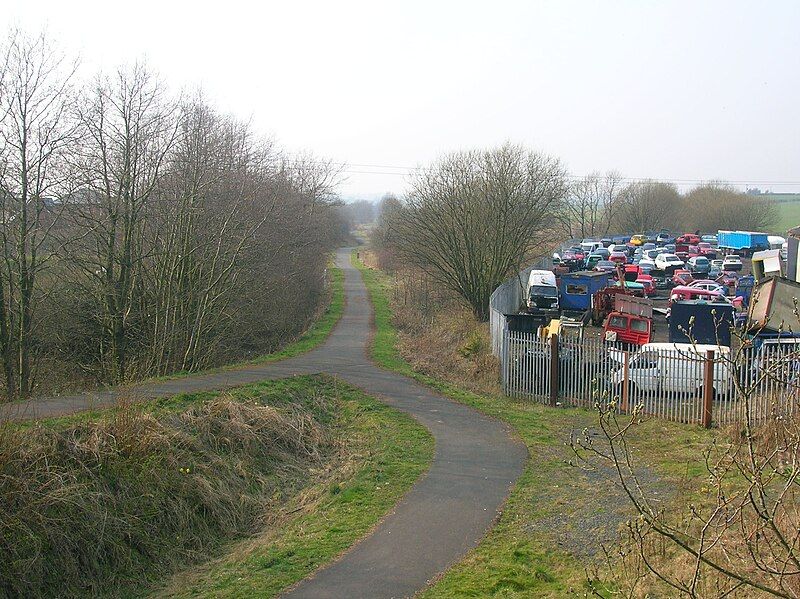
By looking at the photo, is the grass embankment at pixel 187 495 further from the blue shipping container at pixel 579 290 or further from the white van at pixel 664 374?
the blue shipping container at pixel 579 290

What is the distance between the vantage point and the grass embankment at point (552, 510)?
25.5ft

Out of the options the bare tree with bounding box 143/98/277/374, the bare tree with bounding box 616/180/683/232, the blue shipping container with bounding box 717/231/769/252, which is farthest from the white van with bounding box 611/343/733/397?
the bare tree with bounding box 616/180/683/232

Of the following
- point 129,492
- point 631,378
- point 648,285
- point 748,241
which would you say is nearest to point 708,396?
point 631,378

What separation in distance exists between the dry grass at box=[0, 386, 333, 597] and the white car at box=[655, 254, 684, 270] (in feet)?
135

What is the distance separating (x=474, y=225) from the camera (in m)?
31.6

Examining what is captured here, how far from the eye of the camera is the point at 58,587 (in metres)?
8.87

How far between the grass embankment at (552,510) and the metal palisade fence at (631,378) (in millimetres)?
540

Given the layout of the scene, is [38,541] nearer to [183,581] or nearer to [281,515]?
[183,581]

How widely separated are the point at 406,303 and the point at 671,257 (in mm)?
23767

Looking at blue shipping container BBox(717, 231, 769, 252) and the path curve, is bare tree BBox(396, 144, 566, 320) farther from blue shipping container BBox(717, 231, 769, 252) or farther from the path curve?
blue shipping container BBox(717, 231, 769, 252)

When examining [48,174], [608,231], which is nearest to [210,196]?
[48,174]

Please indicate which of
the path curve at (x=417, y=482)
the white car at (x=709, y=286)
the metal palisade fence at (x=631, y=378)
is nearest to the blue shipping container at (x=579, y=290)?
the white car at (x=709, y=286)

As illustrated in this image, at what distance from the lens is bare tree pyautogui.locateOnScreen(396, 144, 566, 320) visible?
3167 centimetres

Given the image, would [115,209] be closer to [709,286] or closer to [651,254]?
[709,286]
